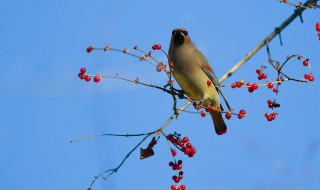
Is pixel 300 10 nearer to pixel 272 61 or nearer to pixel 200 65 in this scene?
pixel 272 61

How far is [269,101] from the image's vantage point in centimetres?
377

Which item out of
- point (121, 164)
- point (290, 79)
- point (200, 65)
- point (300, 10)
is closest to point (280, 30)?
point (300, 10)

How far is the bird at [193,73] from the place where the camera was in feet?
16.2

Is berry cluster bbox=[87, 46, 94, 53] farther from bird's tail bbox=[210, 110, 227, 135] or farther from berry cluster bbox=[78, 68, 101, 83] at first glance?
bird's tail bbox=[210, 110, 227, 135]

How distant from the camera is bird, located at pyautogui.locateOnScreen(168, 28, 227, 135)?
16.2 feet

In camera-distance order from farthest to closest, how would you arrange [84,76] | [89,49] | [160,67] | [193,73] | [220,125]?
[220,125], [193,73], [84,76], [160,67], [89,49]

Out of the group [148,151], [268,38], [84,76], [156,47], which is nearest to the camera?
[268,38]

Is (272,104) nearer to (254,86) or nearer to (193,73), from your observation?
(254,86)

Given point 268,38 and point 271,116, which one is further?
point 271,116

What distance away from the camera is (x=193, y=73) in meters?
5.04

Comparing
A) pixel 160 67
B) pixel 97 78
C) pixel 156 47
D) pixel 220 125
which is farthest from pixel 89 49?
pixel 220 125

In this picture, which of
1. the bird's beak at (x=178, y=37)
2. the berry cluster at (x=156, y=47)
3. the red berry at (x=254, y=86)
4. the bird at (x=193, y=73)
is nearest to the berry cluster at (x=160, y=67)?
the berry cluster at (x=156, y=47)

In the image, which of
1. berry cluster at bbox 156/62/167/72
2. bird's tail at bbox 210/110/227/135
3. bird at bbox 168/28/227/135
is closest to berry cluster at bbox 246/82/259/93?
berry cluster at bbox 156/62/167/72

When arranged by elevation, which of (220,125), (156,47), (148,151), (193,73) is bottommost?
(148,151)
